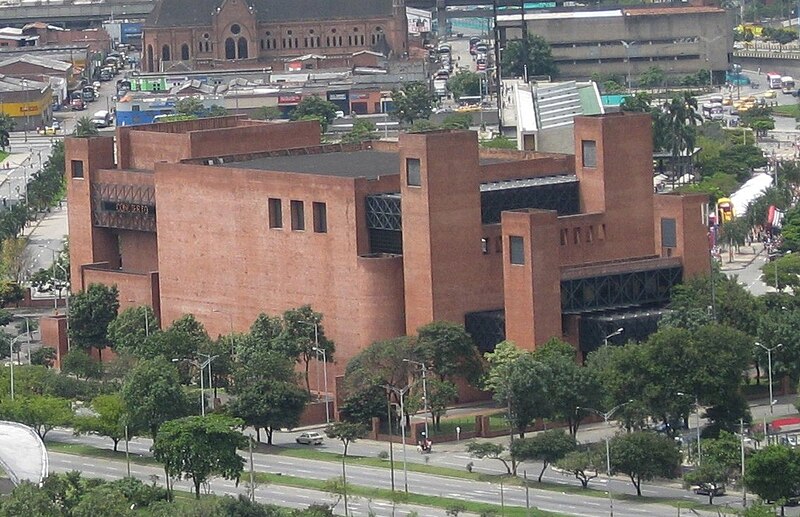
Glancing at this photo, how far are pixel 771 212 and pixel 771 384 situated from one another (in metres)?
50.6

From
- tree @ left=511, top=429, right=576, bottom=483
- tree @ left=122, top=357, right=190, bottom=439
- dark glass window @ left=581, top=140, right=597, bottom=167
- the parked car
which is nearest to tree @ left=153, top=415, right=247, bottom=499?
tree @ left=122, top=357, right=190, bottom=439

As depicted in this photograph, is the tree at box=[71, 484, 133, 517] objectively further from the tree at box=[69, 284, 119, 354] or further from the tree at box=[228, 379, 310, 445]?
the tree at box=[69, 284, 119, 354]

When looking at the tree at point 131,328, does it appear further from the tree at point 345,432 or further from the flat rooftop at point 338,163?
the tree at point 345,432

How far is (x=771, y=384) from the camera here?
4626 inches

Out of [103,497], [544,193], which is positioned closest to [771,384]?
[544,193]

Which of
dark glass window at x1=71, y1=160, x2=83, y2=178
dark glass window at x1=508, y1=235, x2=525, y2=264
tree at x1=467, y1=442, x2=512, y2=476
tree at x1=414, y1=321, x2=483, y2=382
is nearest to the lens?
tree at x1=467, y1=442, x2=512, y2=476

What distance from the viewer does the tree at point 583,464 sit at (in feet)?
334

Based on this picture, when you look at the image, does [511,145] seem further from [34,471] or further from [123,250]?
[34,471]

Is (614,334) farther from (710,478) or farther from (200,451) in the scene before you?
(200,451)

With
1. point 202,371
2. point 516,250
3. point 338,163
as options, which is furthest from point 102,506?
point 338,163

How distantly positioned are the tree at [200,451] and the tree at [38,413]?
36.0ft

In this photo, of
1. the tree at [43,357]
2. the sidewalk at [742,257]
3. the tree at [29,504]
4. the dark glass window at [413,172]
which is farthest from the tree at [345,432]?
the sidewalk at [742,257]

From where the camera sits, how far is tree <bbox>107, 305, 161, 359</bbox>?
129125 mm

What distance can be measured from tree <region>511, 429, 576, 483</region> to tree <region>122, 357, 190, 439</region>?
14.1 m
